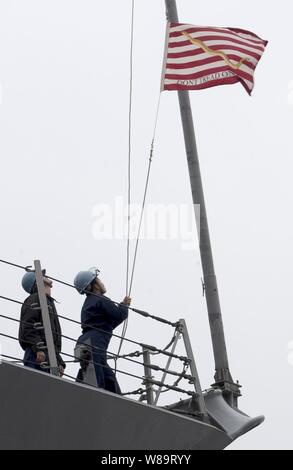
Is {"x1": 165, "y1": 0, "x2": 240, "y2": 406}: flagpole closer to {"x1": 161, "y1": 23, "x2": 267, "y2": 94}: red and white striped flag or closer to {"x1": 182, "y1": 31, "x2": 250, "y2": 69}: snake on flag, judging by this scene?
{"x1": 161, "y1": 23, "x2": 267, "y2": 94}: red and white striped flag

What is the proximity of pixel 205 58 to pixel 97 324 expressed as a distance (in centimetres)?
407

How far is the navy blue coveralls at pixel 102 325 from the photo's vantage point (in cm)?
1200

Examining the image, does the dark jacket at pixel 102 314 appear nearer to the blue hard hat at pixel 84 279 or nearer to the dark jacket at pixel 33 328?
the blue hard hat at pixel 84 279

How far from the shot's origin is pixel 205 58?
1473cm

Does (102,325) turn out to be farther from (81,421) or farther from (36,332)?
(81,421)

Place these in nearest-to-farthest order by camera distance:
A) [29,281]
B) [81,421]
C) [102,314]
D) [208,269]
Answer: [81,421] < [29,281] < [102,314] < [208,269]

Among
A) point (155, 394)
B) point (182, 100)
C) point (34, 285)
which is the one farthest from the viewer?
point (182, 100)

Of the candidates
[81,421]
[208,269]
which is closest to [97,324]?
[81,421]

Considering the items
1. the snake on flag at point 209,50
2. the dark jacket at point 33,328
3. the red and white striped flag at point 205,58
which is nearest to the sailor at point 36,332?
the dark jacket at point 33,328

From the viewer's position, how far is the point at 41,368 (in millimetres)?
11180

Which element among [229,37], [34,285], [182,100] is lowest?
[34,285]
